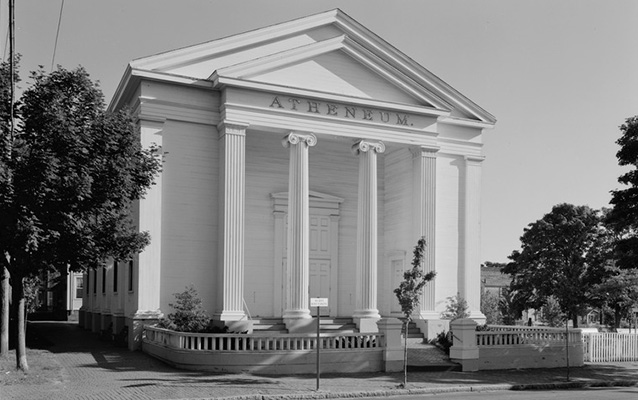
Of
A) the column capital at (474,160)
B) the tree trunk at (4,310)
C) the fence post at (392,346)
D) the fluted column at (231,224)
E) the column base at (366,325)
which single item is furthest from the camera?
the column capital at (474,160)

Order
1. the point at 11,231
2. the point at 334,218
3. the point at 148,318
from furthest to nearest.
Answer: the point at 334,218 < the point at 148,318 < the point at 11,231

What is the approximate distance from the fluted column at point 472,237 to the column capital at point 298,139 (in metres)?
8.45

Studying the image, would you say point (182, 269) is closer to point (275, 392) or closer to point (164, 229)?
point (164, 229)

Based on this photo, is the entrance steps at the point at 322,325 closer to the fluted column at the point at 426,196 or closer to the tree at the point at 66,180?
the fluted column at the point at 426,196

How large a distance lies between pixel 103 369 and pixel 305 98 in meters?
13.6

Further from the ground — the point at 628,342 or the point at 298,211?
the point at 298,211

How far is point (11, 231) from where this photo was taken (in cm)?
1852

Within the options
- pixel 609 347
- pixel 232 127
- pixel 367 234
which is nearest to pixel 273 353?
pixel 367 234

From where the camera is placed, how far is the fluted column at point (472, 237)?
110 ft

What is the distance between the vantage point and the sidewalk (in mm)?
18016

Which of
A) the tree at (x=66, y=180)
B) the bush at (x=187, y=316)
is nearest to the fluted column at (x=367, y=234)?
the bush at (x=187, y=316)

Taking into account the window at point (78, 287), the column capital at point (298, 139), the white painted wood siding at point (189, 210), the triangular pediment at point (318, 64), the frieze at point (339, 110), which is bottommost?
the window at point (78, 287)

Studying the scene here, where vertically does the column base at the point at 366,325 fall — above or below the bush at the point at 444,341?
above

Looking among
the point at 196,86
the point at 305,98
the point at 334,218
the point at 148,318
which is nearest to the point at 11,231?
the point at 148,318
